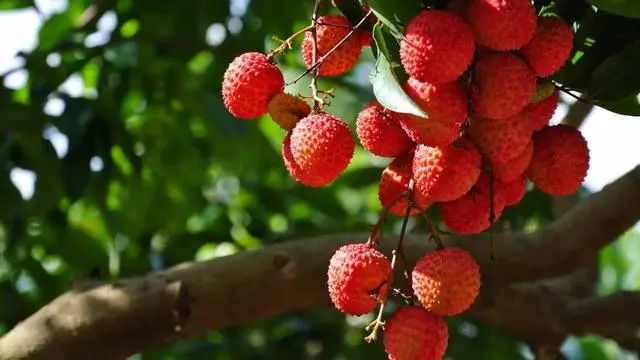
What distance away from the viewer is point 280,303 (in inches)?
47.9

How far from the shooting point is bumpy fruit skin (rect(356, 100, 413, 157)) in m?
0.66

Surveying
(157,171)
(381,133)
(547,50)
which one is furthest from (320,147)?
(157,171)

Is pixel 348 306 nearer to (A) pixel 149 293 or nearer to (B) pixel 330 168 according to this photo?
(B) pixel 330 168

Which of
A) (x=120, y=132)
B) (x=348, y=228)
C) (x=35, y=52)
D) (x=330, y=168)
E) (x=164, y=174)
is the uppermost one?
(x=330, y=168)

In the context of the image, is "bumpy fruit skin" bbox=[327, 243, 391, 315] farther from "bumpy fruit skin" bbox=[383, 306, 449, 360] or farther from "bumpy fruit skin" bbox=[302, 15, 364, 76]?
"bumpy fruit skin" bbox=[302, 15, 364, 76]

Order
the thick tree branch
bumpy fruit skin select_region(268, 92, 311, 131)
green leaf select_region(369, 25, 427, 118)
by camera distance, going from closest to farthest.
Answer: green leaf select_region(369, 25, 427, 118) → bumpy fruit skin select_region(268, 92, 311, 131) → the thick tree branch

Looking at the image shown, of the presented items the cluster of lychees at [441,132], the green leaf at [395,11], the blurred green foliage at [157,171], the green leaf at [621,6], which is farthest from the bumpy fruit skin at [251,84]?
the blurred green foliage at [157,171]

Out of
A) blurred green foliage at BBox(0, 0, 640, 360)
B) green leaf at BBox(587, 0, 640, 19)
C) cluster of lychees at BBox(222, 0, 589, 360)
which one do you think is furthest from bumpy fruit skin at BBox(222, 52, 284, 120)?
blurred green foliage at BBox(0, 0, 640, 360)

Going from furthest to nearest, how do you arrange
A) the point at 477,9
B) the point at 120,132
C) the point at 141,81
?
the point at 141,81 < the point at 120,132 < the point at 477,9

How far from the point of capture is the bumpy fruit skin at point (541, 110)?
66 cm

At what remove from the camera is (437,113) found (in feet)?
1.94

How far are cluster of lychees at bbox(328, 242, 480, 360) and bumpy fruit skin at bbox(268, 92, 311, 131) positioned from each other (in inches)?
4.0

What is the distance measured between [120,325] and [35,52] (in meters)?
0.61

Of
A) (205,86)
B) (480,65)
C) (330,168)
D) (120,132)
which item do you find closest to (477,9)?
(480,65)
